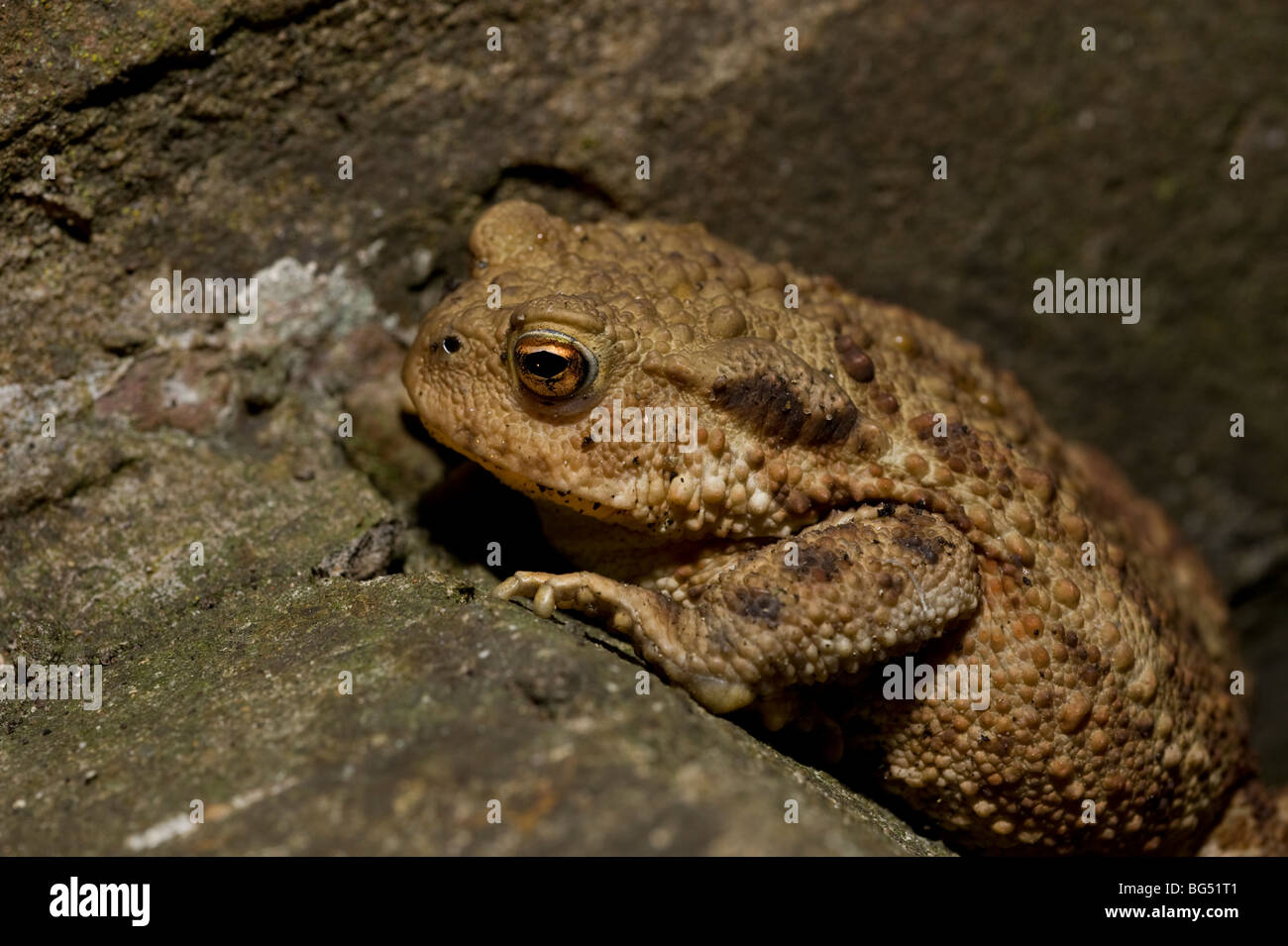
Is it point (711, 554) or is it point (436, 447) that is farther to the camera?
point (436, 447)

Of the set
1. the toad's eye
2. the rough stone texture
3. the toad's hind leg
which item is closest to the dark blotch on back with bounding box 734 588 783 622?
the toad's hind leg

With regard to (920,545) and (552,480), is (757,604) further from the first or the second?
(552,480)

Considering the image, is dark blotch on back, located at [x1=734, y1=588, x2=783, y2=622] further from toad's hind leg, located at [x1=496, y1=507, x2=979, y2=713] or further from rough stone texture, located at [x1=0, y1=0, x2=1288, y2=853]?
rough stone texture, located at [x1=0, y1=0, x2=1288, y2=853]

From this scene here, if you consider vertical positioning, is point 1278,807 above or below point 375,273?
below

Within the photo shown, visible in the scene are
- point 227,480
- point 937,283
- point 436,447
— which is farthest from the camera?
point 937,283
